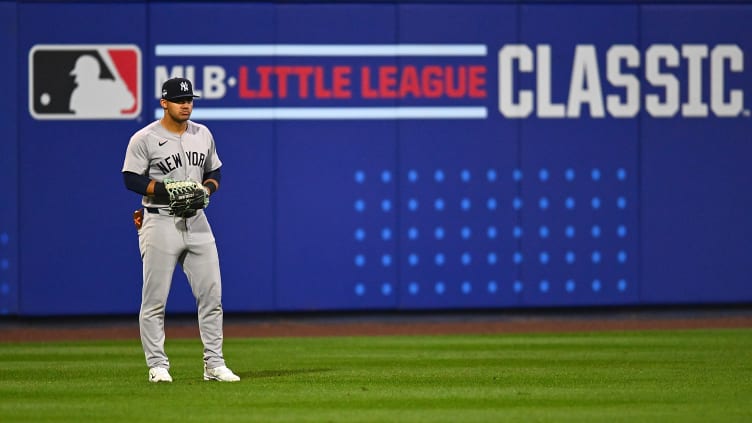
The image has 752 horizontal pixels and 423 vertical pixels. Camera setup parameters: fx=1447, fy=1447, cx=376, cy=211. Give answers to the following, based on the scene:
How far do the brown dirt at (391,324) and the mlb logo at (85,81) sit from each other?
2.39 meters

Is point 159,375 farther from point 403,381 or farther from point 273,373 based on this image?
point 403,381

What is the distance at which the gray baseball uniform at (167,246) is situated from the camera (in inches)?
384

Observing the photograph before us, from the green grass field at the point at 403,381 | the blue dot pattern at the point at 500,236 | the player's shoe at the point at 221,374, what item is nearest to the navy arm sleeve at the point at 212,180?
the player's shoe at the point at 221,374

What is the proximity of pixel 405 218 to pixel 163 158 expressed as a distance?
23.3 ft

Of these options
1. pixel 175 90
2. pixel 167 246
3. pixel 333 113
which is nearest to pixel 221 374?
pixel 167 246

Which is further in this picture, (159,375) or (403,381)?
(403,381)

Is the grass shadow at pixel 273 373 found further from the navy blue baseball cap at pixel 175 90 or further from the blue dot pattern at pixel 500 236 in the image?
the blue dot pattern at pixel 500 236

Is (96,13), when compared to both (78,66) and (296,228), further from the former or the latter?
(296,228)

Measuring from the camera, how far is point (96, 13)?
16.2 metres

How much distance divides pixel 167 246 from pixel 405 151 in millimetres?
7130

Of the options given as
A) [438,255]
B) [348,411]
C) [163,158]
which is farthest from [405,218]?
[348,411]

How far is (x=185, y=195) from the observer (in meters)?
9.59

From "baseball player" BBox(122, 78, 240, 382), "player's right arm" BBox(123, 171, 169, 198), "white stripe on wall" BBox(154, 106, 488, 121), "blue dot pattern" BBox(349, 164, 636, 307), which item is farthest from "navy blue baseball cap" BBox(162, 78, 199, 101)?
"blue dot pattern" BBox(349, 164, 636, 307)

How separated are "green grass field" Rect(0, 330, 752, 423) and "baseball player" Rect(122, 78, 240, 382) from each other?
1.24 ft
